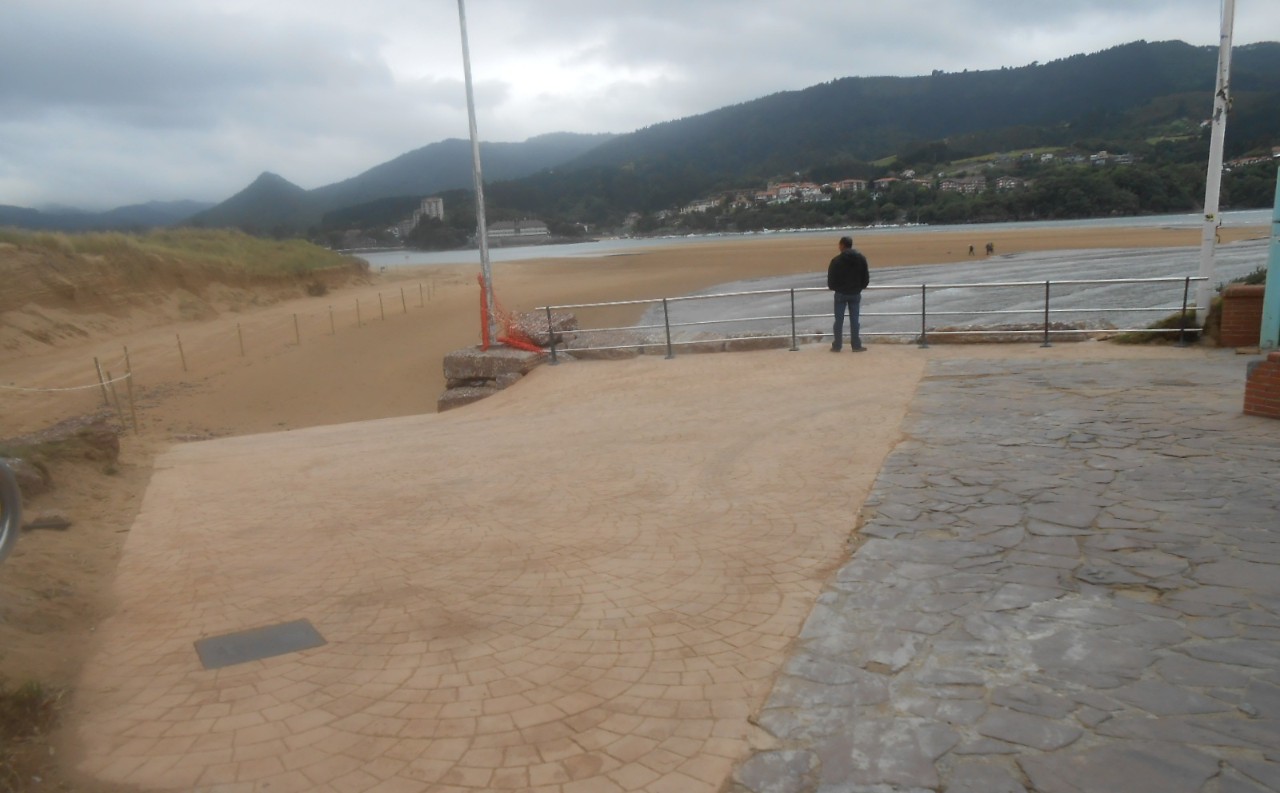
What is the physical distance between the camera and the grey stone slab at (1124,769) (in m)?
2.71

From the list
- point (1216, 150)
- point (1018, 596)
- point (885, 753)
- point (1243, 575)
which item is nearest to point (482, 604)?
point (885, 753)

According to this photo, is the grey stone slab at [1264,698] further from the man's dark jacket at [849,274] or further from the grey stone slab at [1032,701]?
the man's dark jacket at [849,274]

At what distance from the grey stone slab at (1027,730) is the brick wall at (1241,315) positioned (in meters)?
9.34

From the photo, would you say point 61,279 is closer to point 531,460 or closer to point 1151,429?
A: point 531,460

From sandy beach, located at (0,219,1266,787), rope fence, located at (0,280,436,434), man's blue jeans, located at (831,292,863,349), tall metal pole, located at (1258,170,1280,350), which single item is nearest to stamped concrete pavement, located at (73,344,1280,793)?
sandy beach, located at (0,219,1266,787)

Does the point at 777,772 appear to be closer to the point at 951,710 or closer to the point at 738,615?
the point at 951,710

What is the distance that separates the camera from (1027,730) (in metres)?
3.05

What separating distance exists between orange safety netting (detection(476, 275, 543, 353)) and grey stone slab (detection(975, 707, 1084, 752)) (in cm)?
1185

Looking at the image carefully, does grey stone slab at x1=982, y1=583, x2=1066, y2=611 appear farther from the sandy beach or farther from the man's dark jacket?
the man's dark jacket

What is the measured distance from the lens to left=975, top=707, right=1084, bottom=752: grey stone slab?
9.75 feet

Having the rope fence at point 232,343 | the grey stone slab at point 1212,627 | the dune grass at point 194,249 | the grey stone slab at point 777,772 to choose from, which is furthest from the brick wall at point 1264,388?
the dune grass at point 194,249

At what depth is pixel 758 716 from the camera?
333cm

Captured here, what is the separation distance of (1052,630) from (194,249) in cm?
3743

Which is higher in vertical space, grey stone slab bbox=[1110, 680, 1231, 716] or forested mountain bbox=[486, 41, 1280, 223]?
forested mountain bbox=[486, 41, 1280, 223]
